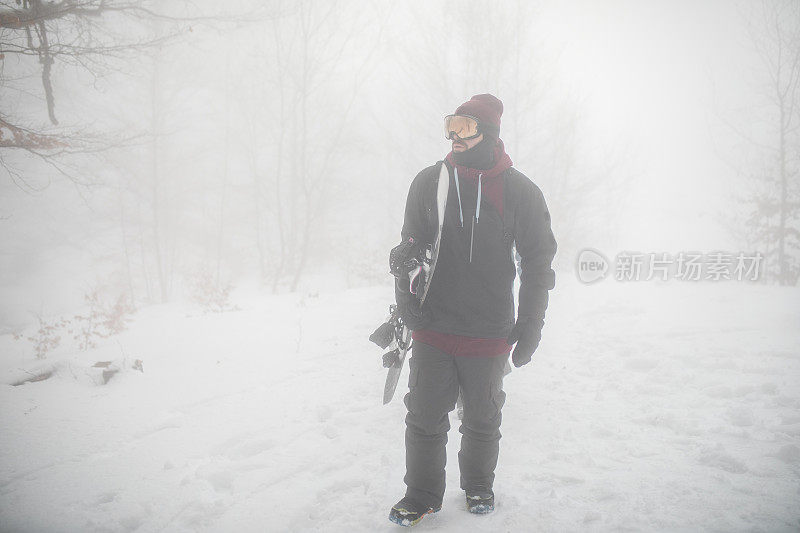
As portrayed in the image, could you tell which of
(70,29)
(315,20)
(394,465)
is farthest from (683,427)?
(315,20)

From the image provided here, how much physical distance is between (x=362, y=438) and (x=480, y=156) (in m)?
2.37

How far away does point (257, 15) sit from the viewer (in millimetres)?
5562

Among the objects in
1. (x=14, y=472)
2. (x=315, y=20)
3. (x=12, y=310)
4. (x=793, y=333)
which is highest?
(x=315, y=20)

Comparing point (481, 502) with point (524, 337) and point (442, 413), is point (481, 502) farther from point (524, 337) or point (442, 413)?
point (524, 337)

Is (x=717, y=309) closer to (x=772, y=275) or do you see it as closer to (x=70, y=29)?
(x=772, y=275)

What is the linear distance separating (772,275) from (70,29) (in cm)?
1797

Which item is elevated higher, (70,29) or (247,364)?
(70,29)

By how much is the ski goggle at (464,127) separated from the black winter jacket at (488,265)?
20 cm

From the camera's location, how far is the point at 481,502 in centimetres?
220

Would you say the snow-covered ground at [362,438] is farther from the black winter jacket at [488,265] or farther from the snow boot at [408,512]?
the black winter jacket at [488,265]

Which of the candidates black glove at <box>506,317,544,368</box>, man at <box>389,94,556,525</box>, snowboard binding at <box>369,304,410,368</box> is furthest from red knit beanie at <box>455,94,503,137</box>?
snowboard binding at <box>369,304,410,368</box>

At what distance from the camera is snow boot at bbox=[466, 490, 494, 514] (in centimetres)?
220

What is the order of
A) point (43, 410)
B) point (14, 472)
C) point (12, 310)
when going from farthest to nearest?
point (12, 310), point (43, 410), point (14, 472)

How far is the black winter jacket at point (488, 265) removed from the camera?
216 centimetres
